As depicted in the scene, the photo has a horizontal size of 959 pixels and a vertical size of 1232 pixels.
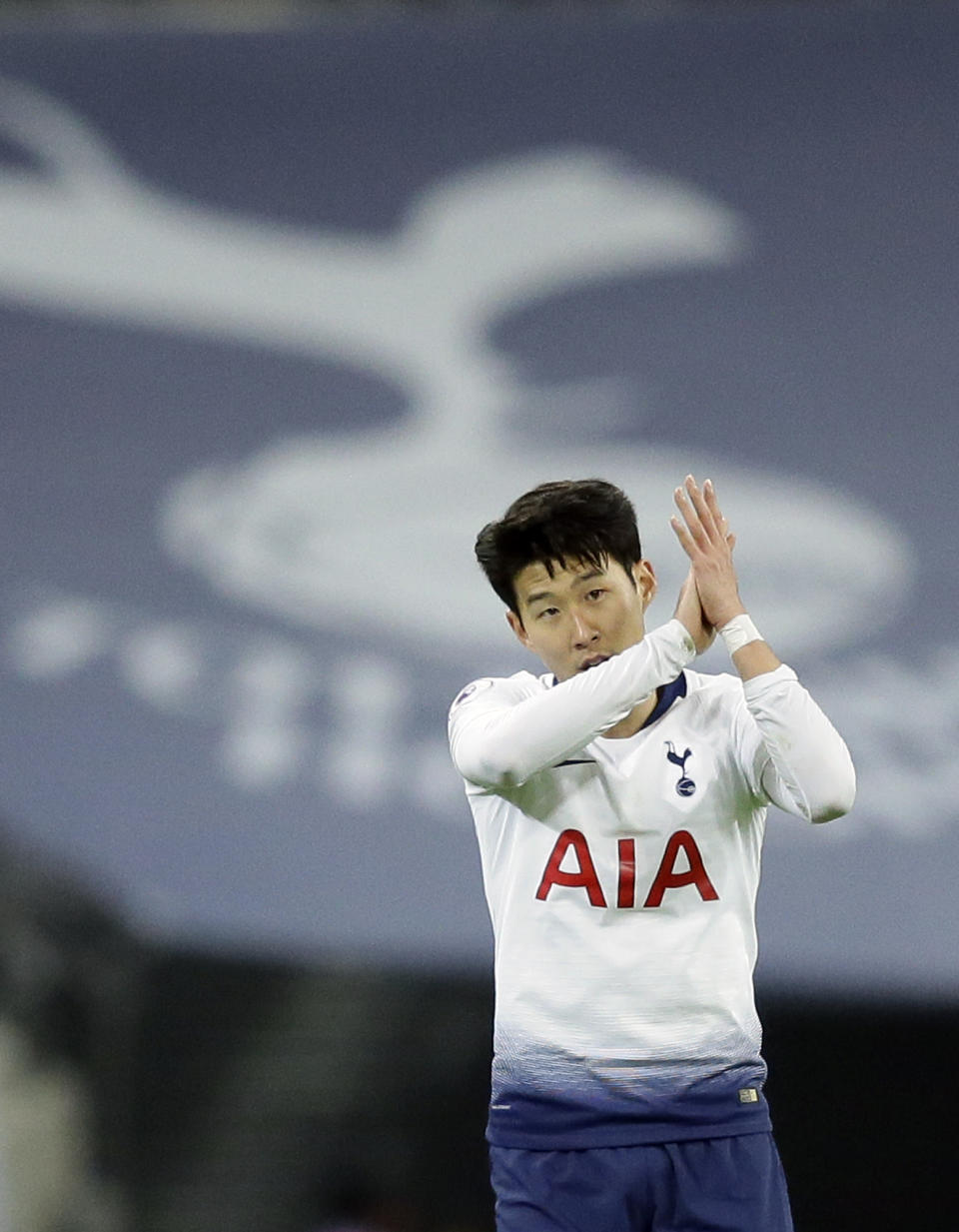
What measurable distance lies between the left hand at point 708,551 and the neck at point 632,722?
0.56 feet

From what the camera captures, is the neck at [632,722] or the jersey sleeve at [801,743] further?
the neck at [632,722]

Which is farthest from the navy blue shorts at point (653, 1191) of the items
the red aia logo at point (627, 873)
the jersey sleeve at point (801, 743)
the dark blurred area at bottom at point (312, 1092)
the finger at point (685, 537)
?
the dark blurred area at bottom at point (312, 1092)

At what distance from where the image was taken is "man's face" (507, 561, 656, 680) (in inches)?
73.7

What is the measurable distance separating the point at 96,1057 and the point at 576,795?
10.1 ft

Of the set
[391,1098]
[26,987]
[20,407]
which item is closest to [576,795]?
[391,1098]

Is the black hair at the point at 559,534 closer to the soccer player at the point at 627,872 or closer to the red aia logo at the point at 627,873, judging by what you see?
the soccer player at the point at 627,872

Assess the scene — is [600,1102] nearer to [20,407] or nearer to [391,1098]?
[391,1098]

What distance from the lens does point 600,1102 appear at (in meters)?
1.82

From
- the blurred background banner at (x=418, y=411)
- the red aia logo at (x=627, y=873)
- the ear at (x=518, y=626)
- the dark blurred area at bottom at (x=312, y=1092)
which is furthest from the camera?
the blurred background banner at (x=418, y=411)

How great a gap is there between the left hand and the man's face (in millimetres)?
94

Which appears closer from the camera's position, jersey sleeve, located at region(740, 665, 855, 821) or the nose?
A: jersey sleeve, located at region(740, 665, 855, 821)

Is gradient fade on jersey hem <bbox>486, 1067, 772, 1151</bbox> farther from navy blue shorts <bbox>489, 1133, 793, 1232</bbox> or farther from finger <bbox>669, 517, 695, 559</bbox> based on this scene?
finger <bbox>669, 517, 695, 559</bbox>

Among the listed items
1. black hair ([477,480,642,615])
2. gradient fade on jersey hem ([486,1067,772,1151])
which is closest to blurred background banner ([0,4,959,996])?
gradient fade on jersey hem ([486,1067,772,1151])

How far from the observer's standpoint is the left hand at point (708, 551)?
1813mm
